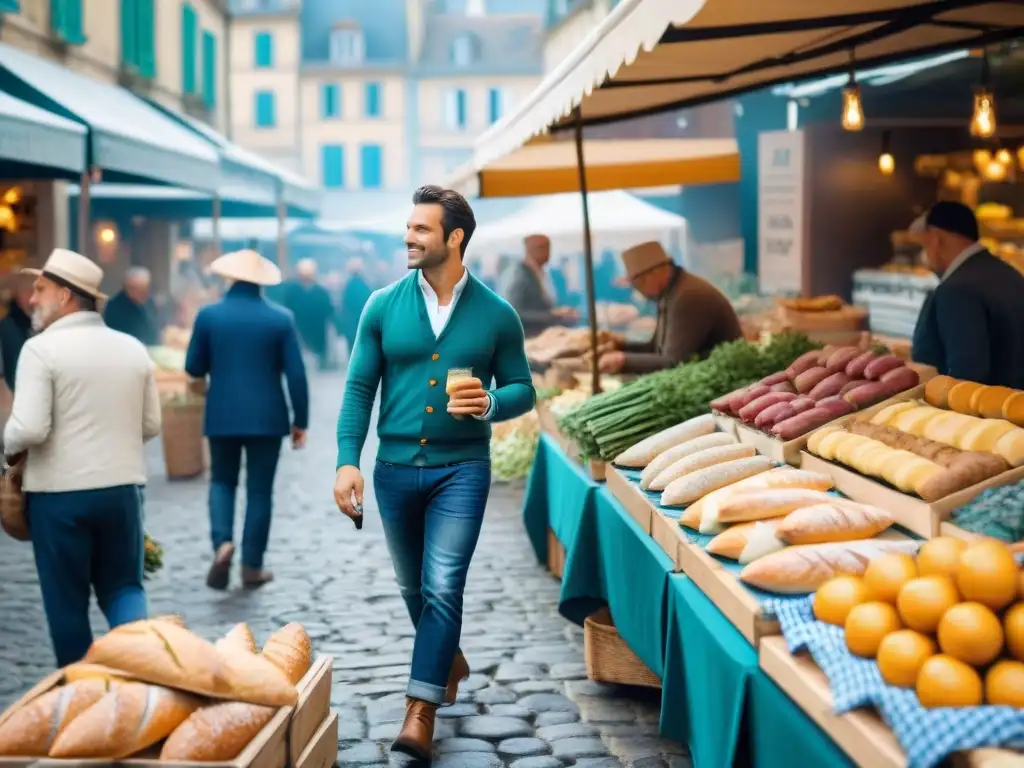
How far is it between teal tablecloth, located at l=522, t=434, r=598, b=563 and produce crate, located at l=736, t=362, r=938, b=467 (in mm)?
829

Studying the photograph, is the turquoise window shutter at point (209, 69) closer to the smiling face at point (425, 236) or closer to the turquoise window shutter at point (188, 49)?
the turquoise window shutter at point (188, 49)

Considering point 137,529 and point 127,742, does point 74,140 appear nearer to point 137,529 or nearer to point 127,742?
point 137,529

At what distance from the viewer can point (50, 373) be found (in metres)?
5.34

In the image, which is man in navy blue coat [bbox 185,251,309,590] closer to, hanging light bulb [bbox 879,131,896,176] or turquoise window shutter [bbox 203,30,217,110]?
hanging light bulb [bbox 879,131,896,176]

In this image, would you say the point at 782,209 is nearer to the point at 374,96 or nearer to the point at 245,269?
the point at 245,269

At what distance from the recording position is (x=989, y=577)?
319cm

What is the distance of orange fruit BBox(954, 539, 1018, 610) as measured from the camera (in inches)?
125

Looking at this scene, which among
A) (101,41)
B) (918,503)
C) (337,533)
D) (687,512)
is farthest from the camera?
(101,41)

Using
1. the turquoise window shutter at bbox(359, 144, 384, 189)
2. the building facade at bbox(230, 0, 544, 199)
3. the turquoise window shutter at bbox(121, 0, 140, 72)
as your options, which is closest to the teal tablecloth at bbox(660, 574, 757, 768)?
the turquoise window shutter at bbox(121, 0, 140, 72)

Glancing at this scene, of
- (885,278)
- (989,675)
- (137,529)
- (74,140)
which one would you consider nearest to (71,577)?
(137,529)

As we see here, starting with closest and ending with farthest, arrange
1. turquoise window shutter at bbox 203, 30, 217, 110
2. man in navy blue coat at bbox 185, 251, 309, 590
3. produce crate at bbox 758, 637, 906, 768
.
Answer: produce crate at bbox 758, 637, 906, 768, man in navy blue coat at bbox 185, 251, 309, 590, turquoise window shutter at bbox 203, 30, 217, 110

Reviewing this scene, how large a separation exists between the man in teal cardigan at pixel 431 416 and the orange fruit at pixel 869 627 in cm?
187

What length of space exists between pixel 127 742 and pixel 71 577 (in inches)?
83.7

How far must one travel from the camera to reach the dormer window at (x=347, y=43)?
65562 mm
